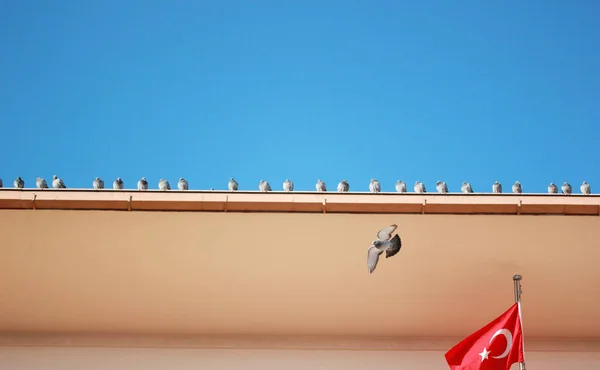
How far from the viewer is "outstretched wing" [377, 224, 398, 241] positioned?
643 centimetres

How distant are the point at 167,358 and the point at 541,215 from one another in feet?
12.3

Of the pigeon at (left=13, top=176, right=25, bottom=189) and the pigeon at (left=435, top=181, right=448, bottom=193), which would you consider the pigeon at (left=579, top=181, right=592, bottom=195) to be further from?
the pigeon at (left=13, top=176, right=25, bottom=189)

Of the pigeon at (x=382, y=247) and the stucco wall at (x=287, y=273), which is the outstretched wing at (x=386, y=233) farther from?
the stucco wall at (x=287, y=273)

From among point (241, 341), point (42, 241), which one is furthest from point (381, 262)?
point (42, 241)

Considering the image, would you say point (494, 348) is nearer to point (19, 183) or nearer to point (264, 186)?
point (264, 186)

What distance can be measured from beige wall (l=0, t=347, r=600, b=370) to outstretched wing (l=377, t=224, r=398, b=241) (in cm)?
161

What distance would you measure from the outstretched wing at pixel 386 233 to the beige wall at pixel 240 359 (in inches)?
63.5

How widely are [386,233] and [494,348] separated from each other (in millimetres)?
1379

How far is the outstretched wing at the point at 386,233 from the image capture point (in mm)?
6430

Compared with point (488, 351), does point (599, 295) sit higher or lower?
higher

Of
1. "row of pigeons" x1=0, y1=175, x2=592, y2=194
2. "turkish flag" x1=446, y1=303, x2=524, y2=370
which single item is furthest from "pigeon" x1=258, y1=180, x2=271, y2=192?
"turkish flag" x1=446, y1=303, x2=524, y2=370

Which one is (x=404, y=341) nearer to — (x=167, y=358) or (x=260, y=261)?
(x=260, y=261)

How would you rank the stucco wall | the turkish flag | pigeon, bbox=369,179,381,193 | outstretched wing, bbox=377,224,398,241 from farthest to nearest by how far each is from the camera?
pigeon, bbox=369,179,381,193 < the stucco wall < the turkish flag < outstretched wing, bbox=377,224,398,241

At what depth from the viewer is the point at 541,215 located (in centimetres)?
674
